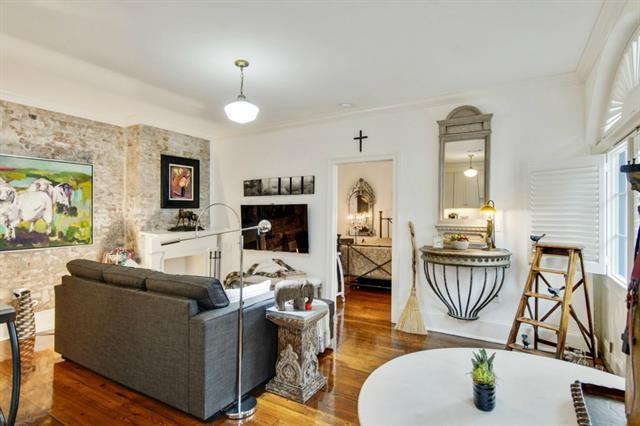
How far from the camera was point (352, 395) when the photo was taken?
8.58 ft

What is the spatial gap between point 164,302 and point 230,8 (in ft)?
6.88

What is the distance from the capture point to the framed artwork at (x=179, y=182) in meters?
5.20

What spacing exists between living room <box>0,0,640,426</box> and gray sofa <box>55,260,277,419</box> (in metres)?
0.02

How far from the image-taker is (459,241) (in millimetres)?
3625

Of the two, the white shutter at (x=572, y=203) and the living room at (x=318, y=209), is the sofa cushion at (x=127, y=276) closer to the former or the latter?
the living room at (x=318, y=209)

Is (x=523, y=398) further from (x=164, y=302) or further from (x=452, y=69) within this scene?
(x=452, y=69)

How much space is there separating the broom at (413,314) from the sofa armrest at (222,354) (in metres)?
1.92

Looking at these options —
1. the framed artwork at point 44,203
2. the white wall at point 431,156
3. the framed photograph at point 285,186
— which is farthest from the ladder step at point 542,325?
the framed artwork at point 44,203

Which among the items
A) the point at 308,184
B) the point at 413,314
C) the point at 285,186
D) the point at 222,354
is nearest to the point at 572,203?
the point at 413,314

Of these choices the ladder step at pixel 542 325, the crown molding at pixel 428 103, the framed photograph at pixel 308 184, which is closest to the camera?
the ladder step at pixel 542 325

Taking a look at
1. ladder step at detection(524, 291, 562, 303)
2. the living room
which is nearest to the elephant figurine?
the living room

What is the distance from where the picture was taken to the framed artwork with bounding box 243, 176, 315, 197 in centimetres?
502

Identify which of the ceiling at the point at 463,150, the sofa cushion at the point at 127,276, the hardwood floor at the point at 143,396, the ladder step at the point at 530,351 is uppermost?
the ceiling at the point at 463,150

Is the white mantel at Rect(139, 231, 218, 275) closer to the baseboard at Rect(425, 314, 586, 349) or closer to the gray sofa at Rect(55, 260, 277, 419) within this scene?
the gray sofa at Rect(55, 260, 277, 419)
